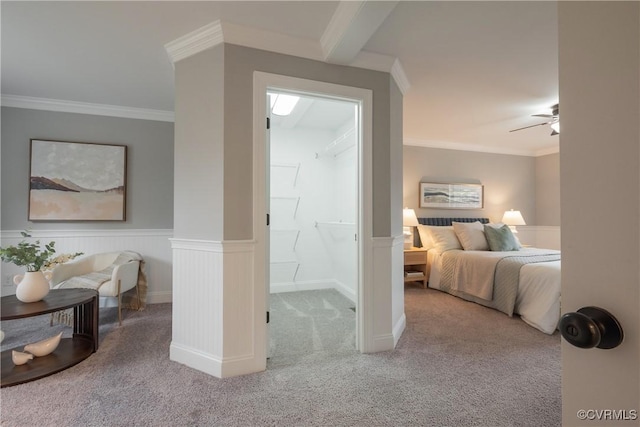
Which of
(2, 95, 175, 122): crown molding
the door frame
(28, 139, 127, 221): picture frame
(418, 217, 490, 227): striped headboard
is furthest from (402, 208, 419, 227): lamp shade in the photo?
(28, 139, 127, 221): picture frame

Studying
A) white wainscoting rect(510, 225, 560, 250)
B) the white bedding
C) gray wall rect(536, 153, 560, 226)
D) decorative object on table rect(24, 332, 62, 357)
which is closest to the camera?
decorative object on table rect(24, 332, 62, 357)

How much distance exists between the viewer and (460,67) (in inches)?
105

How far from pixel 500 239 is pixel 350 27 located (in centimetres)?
375

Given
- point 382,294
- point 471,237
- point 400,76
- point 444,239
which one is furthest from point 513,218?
point 382,294

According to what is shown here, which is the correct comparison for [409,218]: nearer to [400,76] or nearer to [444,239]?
[444,239]

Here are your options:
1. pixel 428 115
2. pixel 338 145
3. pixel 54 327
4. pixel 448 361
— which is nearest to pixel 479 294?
pixel 448 361

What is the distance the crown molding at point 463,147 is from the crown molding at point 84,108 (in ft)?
12.4

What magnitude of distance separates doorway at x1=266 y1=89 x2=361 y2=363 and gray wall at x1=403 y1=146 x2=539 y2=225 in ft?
4.79

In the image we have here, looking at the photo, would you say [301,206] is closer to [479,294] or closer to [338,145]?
[338,145]

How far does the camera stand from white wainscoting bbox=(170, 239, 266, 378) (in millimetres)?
2088

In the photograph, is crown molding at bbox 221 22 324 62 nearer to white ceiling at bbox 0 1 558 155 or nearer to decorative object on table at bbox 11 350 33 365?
white ceiling at bbox 0 1 558 155

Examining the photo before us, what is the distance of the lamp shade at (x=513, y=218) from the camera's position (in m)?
5.30

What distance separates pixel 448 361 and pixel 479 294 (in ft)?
5.48

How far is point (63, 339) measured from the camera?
2.55m
